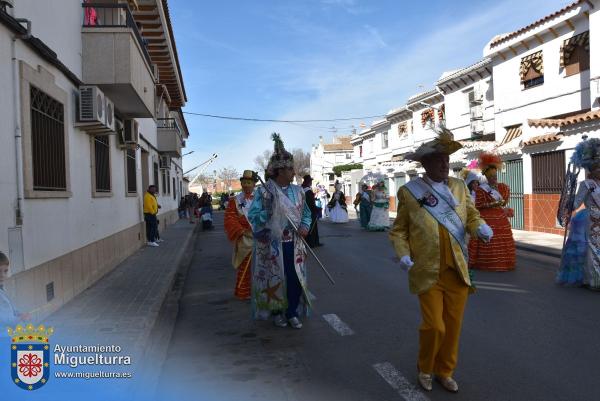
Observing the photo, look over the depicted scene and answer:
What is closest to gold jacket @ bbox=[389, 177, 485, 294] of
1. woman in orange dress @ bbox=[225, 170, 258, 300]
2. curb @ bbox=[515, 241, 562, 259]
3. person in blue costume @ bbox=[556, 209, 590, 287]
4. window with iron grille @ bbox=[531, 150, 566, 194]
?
woman in orange dress @ bbox=[225, 170, 258, 300]

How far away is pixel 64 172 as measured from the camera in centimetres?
730

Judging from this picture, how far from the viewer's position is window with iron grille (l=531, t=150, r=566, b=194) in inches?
596

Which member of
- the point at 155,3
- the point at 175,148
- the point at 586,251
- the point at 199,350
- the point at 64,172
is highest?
the point at 155,3

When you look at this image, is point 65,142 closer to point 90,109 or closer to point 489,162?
point 90,109

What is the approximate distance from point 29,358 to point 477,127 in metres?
22.2

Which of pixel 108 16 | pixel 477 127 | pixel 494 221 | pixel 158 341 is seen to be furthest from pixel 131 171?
pixel 477 127

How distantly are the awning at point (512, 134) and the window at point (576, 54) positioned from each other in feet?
8.23

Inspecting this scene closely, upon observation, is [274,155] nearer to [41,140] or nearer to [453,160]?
[41,140]

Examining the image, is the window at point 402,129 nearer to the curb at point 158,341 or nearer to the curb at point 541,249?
the curb at point 541,249

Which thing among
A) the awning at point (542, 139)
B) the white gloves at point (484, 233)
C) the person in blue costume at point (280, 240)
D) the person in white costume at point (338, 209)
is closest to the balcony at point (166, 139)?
the person in white costume at point (338, 209)

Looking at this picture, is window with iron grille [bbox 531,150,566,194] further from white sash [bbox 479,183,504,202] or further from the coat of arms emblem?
the coat of arms emblem

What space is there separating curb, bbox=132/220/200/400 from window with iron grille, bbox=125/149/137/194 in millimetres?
4378

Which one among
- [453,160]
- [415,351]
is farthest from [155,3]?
[453,160]

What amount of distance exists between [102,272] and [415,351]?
20.8 ft
